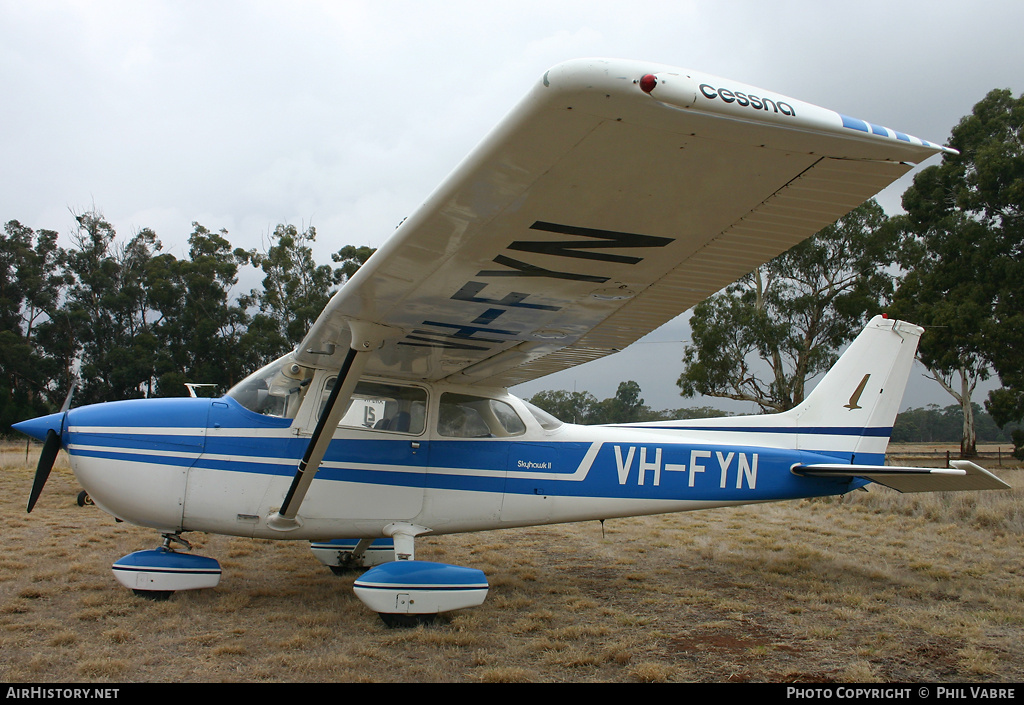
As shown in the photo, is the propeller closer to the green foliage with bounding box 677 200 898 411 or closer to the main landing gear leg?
the main landing gear leg

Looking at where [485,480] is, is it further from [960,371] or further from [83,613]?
[960,371]

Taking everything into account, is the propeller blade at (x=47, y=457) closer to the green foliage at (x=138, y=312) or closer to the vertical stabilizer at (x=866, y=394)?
the vertical stabilizer at (x=866, y=394)

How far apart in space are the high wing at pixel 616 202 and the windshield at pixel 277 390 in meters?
1.01

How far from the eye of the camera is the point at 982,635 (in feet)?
13.3

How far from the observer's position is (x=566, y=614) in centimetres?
460

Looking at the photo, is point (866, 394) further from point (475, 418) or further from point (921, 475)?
point (475, 418)

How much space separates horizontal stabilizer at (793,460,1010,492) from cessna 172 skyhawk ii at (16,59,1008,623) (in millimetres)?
27

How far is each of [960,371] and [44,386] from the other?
5014 centimetres

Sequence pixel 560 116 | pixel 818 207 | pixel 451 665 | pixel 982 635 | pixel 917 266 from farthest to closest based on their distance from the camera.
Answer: pixel 917 266, pixel 982 635, pixel 451 665, pixel 818 207, pixel 560 116

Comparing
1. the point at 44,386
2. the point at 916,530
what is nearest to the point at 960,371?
the point at 916,530

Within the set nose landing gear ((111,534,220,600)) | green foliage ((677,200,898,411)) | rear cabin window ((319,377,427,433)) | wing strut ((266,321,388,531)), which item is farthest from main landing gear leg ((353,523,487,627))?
green foliage ((677,200,898,411))

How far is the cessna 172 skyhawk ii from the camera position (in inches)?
76.7

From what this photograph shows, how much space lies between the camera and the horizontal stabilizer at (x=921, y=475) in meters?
5.10

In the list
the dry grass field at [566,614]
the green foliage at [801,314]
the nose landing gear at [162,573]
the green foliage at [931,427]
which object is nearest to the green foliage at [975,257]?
the green foliage at [801,314]
